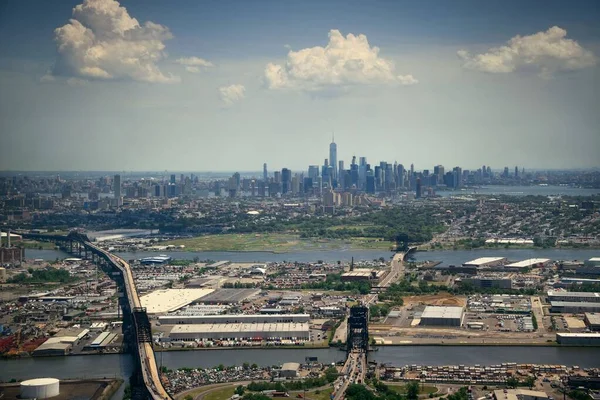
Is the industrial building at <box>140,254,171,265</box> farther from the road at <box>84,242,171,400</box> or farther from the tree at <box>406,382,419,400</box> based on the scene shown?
the tree at <box>406,382,419,400</box>

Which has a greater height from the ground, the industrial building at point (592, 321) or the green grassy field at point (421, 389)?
the industrial building at point (592, 321)

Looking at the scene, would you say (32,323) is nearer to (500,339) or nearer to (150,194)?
(500,339)

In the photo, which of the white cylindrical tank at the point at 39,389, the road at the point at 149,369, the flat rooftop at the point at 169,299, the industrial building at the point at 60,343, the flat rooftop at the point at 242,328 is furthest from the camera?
the flat rooftop at the point at 169,299

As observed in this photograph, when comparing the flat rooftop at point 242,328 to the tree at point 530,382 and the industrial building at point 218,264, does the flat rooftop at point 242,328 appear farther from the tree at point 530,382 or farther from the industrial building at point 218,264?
the industrial building at point 218,264

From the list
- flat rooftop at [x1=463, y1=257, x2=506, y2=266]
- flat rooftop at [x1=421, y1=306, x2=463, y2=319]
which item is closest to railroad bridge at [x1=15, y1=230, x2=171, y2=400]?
flat rooftop at [x1=421, y1=306, x2=463, y2=319]

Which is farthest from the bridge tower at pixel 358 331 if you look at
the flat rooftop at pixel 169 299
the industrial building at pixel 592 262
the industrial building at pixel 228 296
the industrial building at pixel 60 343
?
the industrial building at pixel 592 262

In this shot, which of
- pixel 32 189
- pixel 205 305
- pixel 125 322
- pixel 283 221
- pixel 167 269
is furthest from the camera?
pixel 283 221

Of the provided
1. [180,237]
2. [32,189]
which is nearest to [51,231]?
[32,189]
